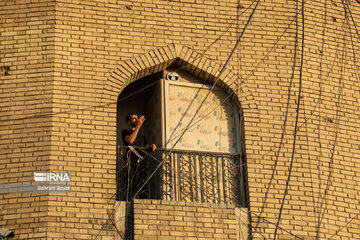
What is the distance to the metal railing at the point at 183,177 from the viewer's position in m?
10.4

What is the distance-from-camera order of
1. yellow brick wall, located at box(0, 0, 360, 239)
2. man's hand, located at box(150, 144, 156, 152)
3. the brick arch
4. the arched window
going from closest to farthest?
yellow brick wall, located at box(0, 0, 360, 239) < man's hand, located at box(150, 144, 156, 152) < the arched window < the brick arch

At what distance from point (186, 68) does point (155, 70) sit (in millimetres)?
434

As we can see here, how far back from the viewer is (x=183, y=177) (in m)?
10.6

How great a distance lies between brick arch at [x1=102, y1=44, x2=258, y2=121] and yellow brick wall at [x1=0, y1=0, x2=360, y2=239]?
16mm

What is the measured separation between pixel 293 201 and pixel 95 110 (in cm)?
276

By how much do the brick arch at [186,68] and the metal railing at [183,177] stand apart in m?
0.86

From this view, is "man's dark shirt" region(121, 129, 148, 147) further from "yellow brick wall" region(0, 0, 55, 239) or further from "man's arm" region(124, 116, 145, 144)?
"yellow brick wall" region(0, 0, 55, 239)

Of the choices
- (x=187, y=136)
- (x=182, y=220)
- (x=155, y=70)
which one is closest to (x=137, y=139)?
(x=187, y=136)

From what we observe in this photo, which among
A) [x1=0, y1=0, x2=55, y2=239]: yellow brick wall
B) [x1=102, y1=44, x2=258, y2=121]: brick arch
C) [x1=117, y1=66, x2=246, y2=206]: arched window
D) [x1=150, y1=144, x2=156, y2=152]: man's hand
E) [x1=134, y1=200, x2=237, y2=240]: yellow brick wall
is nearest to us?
[x1=0, y1=0, x2=55, y2=239]: yellow brick wall

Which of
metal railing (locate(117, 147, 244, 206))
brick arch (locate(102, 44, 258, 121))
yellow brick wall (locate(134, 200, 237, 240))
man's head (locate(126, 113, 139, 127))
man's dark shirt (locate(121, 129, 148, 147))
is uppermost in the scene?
brick arch (locate(102, 44, 258, 121))

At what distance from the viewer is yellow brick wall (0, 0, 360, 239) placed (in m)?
10.0

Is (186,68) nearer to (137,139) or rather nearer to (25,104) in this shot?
(137,139)

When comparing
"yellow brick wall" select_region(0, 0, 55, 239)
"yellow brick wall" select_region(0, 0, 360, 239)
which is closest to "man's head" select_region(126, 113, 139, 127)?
"yellow brick wall" select_region(0, 0, 360, 239)

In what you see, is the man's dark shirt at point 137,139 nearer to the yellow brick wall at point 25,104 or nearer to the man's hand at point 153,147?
the man's hand at point 153,147
